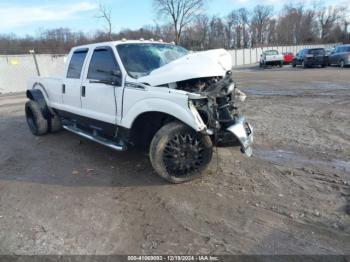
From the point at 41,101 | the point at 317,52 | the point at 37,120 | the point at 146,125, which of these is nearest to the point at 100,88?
the point at 146,125

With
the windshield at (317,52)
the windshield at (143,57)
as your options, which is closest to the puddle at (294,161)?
the windshield at (143,57)

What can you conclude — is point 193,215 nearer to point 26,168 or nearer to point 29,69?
point 26,168

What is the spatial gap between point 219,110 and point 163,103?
0.76m

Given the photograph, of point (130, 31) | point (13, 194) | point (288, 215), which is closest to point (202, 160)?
point (288, 215)

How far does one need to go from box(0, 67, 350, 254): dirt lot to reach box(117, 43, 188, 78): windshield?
1.54 meters

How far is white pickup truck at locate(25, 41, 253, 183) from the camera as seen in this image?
430cm

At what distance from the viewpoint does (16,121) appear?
32.4 ft

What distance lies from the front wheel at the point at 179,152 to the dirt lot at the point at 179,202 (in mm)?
190

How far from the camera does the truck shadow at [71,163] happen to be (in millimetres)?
4895

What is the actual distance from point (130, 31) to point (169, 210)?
6418cm

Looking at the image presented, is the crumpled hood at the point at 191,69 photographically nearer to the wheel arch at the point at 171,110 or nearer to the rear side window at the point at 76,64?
the wheel arch at the point at 171,110

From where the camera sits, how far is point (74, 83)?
6.08 m

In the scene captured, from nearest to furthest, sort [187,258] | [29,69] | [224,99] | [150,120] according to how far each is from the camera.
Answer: [187,258] < [224,99] < [150,120] < [29,69]

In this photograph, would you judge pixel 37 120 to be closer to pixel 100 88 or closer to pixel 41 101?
pixel 41 101
